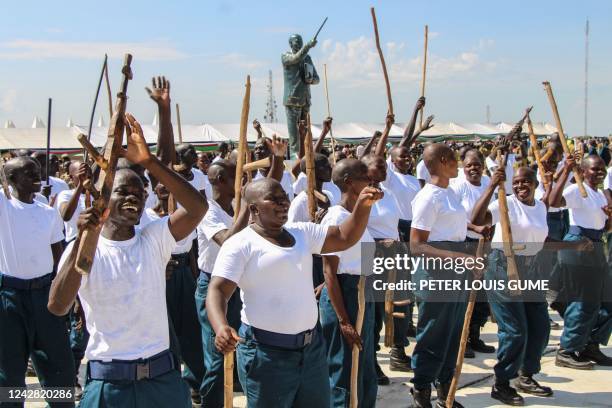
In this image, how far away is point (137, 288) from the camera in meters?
3.29

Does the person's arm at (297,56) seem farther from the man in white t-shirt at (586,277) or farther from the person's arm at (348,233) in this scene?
the person's arm at (348,233)

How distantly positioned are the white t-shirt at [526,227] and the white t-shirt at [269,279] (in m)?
2.69

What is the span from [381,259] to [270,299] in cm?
257

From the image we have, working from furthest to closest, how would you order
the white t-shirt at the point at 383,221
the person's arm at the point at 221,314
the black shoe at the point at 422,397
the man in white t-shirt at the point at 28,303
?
the white t-shirt at the point at 383,221 < the black shoe at the point at 422,397 < the man in white t-shirt at the point at 28,303 < the person's arm at the point at 221,314

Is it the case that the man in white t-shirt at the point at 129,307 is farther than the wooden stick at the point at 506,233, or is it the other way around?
the wooden stick at the point at 506,233

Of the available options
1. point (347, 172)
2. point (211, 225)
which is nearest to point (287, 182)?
point (211, 225)

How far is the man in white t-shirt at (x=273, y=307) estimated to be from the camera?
12.3 feet

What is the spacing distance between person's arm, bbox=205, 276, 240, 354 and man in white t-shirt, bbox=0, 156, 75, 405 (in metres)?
1.70

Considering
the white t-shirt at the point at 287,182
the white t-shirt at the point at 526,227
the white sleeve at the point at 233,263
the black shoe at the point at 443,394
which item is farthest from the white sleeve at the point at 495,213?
the white sleeve at the point at 233,263

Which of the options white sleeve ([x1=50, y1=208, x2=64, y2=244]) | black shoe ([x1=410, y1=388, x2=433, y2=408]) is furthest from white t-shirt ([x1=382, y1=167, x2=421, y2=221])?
white sleeve ([x1=50, y1=208, x2=64, y2=244])

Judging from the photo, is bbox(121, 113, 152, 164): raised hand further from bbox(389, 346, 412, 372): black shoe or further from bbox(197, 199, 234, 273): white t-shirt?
bbox(389, 346, 412, 372): black shoe

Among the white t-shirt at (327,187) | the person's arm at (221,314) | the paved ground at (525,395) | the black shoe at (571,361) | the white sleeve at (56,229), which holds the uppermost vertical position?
the white t-shirt at (327,187)

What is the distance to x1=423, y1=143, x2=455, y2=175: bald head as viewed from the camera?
5641 mm

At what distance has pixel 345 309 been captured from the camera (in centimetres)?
486
